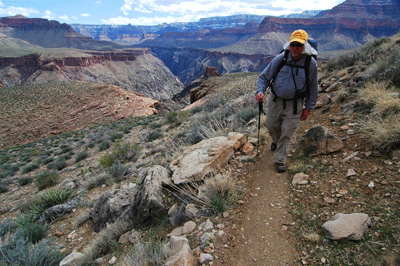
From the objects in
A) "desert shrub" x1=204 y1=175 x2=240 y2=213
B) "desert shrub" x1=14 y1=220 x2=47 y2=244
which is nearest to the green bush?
"desert shrub" x1=14 y1=220 x2=47 y2=244

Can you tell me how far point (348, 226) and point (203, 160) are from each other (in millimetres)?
2060

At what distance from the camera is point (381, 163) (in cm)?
271

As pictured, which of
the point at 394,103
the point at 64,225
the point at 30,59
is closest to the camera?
the point at 394,103

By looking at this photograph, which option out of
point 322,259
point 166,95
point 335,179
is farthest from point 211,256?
point 166,95

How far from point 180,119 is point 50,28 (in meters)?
173

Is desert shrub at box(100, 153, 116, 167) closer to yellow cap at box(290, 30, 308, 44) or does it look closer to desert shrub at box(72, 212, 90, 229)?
desert shrub at box(72, 212, 90, 229)

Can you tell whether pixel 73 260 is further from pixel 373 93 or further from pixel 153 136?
pixel 153 136

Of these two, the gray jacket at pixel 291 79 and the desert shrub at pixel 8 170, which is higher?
the gray jacket at pixel 291 79

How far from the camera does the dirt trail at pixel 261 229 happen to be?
205 cm

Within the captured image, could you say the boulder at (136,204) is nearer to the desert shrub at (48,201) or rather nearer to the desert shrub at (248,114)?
the desert shrub at (48,201)

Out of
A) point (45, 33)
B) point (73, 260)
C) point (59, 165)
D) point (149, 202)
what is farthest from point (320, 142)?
point (45, 33)

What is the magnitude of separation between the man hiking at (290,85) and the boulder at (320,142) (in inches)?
19.1

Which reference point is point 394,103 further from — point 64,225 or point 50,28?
point 50,28

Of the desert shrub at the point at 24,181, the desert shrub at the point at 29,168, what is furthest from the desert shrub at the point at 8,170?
the desert shrub at the point at 24,181
